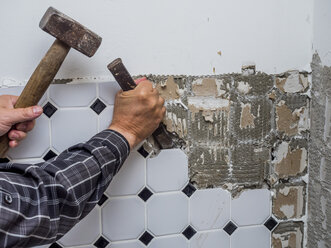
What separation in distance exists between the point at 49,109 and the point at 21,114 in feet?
0.46

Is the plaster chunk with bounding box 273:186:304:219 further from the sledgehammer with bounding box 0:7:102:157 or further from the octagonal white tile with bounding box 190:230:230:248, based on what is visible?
the sledgehammer with bounding box 0:7:102:157

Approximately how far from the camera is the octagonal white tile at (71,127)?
975 mm

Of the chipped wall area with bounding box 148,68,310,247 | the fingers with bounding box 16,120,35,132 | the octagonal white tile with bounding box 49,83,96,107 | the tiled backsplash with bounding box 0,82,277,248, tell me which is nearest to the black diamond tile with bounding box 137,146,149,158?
the tiled backsplash with bounding box 0,82,277,248

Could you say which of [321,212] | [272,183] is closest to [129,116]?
[272,183]

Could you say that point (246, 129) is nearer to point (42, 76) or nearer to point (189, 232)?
point (189, 232)

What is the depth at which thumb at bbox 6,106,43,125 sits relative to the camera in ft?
2.70

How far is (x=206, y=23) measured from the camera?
1.02m

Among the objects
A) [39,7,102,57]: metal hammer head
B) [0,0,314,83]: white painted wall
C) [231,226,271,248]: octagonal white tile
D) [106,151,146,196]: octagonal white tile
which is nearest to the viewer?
[39,7,102,57]: metal hammer head

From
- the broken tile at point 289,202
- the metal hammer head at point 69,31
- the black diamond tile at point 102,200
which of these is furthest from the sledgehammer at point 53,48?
the broken tile at point 289,202

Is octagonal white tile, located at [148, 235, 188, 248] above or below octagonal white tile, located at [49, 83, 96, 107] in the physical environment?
below

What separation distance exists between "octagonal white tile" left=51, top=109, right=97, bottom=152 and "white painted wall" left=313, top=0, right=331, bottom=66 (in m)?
0.72

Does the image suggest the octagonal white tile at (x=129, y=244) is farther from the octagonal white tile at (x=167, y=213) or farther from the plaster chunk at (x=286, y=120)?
the plaster chunk at (x=286, y=120)

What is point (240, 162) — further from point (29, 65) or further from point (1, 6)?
point (1, 6)

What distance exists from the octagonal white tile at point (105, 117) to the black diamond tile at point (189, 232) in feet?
1.42
